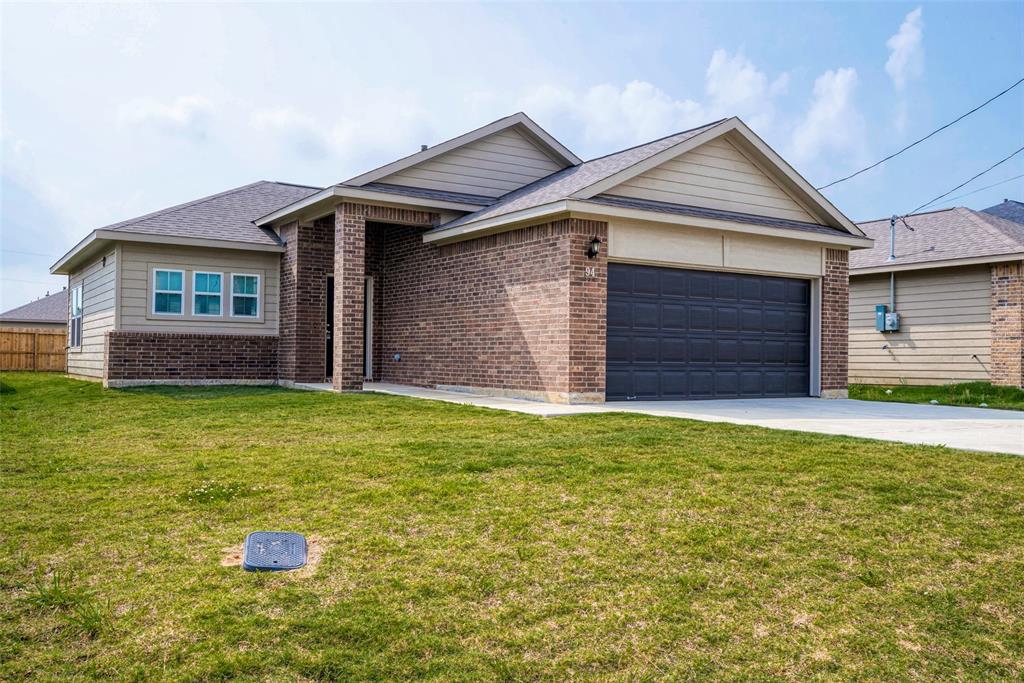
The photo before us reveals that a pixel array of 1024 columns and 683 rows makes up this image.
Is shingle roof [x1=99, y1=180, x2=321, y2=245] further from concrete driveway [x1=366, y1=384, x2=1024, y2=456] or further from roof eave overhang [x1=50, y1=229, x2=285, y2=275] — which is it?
concrete driveway [x1=366, y1=384, x2=1024, y2=456]

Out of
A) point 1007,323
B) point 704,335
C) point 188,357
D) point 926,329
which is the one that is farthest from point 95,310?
point 1007,323

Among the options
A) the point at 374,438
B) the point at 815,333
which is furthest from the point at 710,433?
the point at 815,333

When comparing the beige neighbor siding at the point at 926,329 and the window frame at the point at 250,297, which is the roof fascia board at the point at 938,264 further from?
the window frame at the point at 250,297

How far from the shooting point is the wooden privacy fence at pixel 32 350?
28.1 m

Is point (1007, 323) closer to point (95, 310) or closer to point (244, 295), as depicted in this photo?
point (244, 295)

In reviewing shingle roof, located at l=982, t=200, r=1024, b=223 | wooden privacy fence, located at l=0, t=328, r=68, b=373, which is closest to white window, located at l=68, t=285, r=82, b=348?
wooden privacy fence, located at l=0, t=328, r=68, b=373

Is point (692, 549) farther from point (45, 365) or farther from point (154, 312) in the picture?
point (45, 365)

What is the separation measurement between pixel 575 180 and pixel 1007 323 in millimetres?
10860

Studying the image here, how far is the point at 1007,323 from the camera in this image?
18.6 m

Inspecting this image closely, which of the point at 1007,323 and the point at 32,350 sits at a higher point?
the point at 1007,323

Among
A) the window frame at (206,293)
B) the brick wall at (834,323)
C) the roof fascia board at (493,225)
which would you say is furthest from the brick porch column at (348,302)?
the brick wall at (834,323)

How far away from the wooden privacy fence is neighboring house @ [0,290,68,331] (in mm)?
15700

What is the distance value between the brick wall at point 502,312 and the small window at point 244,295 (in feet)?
9.11

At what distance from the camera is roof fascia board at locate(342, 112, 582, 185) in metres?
15.3
